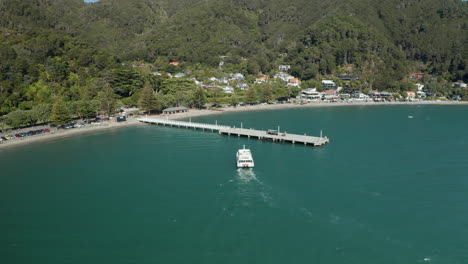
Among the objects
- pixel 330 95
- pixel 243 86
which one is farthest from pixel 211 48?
pixel 330 95

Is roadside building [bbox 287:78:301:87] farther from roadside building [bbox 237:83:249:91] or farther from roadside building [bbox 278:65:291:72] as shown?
roadside building [bbox 278:65:291:72]

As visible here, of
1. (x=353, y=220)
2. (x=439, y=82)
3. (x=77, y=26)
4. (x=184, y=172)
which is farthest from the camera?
(x=77, y=26)

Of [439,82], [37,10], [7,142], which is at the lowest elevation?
[7,142]

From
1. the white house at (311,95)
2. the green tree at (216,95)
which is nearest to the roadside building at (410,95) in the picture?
the white house at (311,95)

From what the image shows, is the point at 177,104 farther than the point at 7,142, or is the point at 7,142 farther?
the point at 177,104

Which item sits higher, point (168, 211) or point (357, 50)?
point (357, 50)

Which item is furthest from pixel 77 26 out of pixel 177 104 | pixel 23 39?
pixel 177 104

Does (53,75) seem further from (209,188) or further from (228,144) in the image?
(209,188)

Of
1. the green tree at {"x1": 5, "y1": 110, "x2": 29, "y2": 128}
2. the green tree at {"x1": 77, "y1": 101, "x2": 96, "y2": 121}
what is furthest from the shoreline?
the green tree at {"x1": 5, "y1": 110, "x2": 29, "y2": 128}
